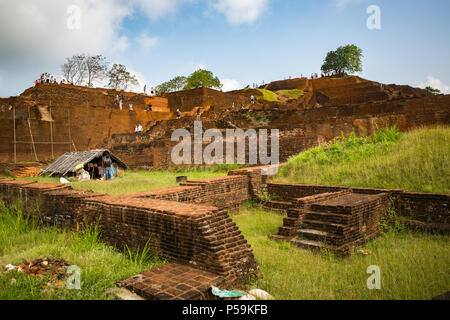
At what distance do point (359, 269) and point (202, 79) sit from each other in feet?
112

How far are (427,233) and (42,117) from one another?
2271cm

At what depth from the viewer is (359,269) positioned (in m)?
3.68

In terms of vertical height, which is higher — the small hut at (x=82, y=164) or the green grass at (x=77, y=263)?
the small hut at (x=82, y=164)

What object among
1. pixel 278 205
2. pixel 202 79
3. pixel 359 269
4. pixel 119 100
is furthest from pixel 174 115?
pixel 359 269

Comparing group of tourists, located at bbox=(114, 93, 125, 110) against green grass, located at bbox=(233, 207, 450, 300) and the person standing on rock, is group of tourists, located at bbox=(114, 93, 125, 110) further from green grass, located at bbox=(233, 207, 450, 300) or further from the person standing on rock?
green grass, located at bbox=(233, 207, 450, 300)

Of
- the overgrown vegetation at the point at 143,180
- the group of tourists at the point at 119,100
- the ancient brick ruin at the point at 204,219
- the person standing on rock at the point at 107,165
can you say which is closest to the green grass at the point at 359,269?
the ancient brick ruin at the point at 204,219

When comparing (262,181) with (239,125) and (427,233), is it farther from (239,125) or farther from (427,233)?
(239,125)

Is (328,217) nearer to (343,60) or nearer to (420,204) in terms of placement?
(420,204)

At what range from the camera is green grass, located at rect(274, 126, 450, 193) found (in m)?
5.91

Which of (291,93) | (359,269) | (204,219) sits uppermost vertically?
(291,93)

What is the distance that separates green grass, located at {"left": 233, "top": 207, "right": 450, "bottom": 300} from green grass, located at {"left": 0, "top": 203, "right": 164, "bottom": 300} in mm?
1396

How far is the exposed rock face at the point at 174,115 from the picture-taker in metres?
12.2

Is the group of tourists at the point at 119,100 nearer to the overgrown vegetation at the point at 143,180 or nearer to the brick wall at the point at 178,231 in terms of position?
the overgrown vegetation at the point at 143,180

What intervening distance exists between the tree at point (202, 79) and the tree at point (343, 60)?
56.0 feet
